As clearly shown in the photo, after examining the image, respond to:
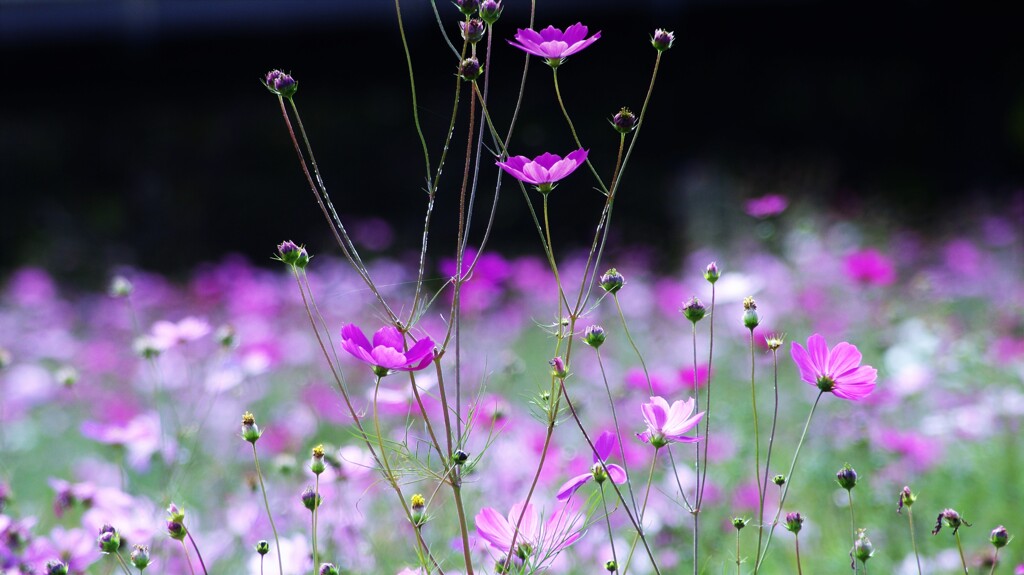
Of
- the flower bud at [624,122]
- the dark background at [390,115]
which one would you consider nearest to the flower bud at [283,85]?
the flower bud at [624,122]

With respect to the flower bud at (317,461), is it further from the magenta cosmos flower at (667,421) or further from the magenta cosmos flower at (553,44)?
the magenta cosmos flower at (553,44)

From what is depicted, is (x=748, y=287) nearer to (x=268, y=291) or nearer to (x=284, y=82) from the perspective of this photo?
(x=284, y=82)

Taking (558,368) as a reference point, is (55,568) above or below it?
below

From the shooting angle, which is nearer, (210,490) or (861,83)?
(210,490)

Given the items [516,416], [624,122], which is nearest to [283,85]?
[624,122]

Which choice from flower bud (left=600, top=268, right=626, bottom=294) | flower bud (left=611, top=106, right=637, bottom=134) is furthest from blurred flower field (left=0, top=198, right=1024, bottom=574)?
flower bud (left=611, top=106, right=637, bottom=134)

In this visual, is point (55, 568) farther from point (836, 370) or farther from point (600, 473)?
point (836, 370)

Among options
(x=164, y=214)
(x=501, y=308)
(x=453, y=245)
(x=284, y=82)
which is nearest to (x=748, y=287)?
(x=284, y=82)
